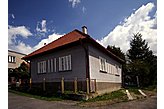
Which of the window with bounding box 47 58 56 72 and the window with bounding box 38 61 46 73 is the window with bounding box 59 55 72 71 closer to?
the window with bounding box 47 58 56 72

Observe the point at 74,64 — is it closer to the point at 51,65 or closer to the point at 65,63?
the point at 65,63

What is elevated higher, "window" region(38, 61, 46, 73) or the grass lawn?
"window" region(38, 61, 46, 73)

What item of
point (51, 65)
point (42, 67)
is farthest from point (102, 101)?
point (42, 67)

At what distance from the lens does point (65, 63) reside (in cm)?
879

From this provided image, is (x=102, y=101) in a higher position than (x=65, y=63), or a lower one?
lower

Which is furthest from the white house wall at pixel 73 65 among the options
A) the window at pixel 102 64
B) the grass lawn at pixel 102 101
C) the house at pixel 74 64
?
the window at pixel 102 64

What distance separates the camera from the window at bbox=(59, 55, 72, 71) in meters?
8.60

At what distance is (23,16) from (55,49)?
2223 millimetres

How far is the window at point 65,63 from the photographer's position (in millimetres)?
8599

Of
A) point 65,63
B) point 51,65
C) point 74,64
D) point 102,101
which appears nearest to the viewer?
point 102,101

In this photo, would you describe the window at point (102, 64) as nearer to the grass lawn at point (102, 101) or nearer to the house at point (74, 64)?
the house at point (74, 64)

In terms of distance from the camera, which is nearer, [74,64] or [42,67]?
[74,64]

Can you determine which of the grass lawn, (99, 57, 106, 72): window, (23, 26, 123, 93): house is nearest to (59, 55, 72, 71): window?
(23, 26, 123, 93): house
